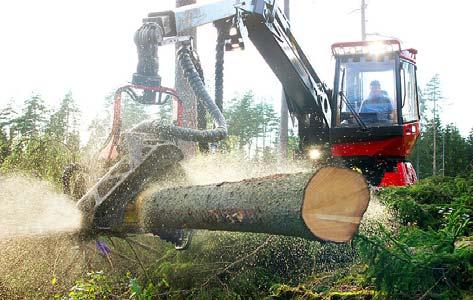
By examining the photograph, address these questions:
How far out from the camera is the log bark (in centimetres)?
267

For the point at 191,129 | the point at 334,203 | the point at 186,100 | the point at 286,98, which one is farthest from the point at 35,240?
the point at 186,100

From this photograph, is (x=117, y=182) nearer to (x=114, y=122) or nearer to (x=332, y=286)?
(x=114, y=122)

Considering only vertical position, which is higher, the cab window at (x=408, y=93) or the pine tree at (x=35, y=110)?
the pine tree at (x=35, y=110)

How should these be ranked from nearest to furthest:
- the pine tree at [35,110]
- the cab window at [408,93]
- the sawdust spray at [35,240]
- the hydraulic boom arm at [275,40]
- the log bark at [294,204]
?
the log bark at [294,204], the sawdust spray at [35,240], the hydraulic boom arm at [275,40], the cab window at [408,93], the pine tree at [35,110]

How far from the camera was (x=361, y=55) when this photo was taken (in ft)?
26.9

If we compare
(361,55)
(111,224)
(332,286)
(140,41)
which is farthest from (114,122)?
(361,55)

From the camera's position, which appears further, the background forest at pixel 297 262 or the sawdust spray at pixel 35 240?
the sawdust spray at pixel 35 240

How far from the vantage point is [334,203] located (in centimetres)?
277

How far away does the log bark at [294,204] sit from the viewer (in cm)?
267

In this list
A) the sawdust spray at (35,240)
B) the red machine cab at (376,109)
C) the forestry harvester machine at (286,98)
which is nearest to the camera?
the forestry harvester machine at (286,98)

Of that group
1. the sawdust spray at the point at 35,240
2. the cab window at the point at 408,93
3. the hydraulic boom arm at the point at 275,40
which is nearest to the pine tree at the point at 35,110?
the hydraulic boom arm at the point at 275,40

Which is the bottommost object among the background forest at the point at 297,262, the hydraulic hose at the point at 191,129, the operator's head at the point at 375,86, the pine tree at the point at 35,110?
the background forest at the point at 297,262

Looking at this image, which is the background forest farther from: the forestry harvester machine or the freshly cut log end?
the forestry harvester machine

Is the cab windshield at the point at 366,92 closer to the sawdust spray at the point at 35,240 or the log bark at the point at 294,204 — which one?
the sawdust spray at the point at 35,240
